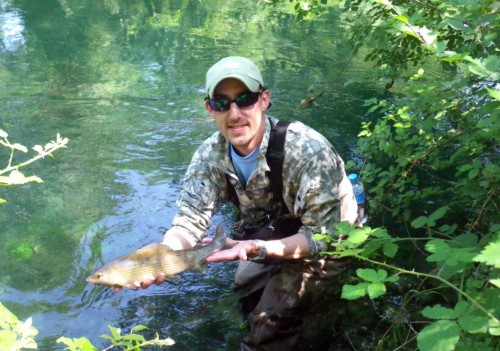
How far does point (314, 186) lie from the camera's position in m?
3.82

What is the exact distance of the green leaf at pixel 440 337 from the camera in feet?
6.05

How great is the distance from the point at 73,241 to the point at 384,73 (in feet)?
13.4

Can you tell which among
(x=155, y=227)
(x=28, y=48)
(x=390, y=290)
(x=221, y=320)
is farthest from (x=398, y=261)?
(x=28, y=48)

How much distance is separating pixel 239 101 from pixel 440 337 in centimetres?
235

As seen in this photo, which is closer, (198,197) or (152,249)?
(152,249)

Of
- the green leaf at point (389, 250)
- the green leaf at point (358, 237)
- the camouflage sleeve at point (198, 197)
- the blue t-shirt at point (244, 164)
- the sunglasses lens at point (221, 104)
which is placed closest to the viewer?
the green leaf at point (358, 237)

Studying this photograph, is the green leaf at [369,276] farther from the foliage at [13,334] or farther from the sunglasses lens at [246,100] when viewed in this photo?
the sunglasses lens at [246,100]

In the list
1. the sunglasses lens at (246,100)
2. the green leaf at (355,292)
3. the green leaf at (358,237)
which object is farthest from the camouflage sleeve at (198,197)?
the green leaf at (355,292)

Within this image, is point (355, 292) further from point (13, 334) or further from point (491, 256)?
point (13, 334)

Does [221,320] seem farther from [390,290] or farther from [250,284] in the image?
[390,290]

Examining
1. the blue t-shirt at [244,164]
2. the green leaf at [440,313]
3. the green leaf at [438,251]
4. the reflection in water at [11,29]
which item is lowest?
the green leaf at [440,313]

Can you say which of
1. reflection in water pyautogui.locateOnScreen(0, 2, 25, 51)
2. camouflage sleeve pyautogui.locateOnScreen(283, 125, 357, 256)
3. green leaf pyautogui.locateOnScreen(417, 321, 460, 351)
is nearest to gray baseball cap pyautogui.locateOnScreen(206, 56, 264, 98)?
camouflage sleeve pyautogui.locateOnScreen(283, 125, 357, 256)

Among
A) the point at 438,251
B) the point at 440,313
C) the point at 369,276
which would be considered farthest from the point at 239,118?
the point at 440,313

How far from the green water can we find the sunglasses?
2.02 m
